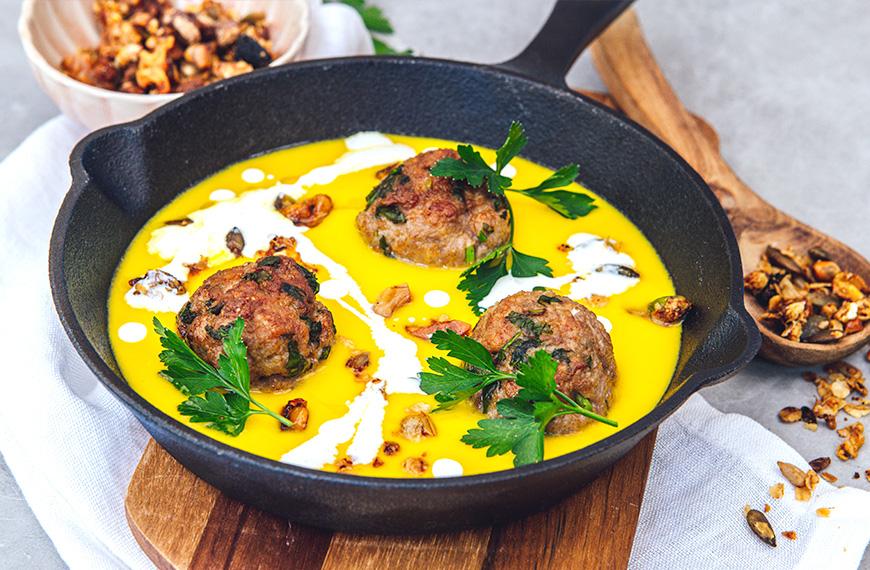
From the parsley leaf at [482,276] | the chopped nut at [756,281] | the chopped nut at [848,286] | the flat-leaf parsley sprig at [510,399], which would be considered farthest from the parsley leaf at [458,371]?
the chopped nut at [848,286]

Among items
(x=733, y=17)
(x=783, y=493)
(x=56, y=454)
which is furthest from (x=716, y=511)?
(x=733, y=17)

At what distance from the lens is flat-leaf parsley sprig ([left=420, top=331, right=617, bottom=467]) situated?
10.3ft

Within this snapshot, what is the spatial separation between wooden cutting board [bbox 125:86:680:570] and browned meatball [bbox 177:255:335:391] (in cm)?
39

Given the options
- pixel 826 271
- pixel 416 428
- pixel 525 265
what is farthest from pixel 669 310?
pixel 416 428

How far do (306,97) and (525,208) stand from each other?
3.35ft

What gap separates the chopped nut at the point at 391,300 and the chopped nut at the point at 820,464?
152 centimetres

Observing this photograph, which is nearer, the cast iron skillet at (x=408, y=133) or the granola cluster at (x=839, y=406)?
the cast iron skillet at (x=408, y=133)

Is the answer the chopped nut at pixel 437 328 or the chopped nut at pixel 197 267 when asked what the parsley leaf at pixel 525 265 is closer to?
the chopped nut at pixel 437 328

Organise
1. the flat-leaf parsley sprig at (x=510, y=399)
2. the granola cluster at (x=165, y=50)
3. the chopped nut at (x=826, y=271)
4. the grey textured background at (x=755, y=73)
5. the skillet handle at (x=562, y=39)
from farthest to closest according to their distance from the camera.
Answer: the grey textured background at (x=755, y=73) < the granola cluster at (x=165, y=50) < the skillet handle at (x=562, y=39) < the chopped nut at (x=826, y=271) < the flat-leaf parsley sprig at (x=510, y=399)

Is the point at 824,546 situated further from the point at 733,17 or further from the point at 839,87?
the point at 733,17

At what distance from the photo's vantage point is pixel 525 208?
432cm

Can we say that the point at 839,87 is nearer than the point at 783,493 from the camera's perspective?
No

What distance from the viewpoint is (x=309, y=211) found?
13.7 ft

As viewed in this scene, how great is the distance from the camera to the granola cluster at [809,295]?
13.7ft
